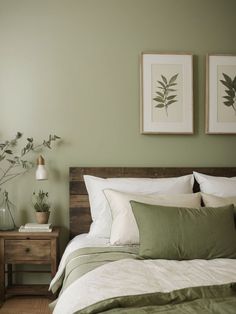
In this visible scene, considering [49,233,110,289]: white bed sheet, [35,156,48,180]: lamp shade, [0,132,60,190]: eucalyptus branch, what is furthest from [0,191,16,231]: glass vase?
[49,233,110,289]: white bed sheet

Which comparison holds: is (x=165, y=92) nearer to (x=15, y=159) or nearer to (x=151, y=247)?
(x=15, y=159)

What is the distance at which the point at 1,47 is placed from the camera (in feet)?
10.4

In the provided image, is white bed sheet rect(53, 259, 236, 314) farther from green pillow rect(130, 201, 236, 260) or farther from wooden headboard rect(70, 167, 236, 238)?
wooden headboard rect(70, 167, 236, 238)

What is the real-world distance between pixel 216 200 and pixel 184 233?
60 centimetres

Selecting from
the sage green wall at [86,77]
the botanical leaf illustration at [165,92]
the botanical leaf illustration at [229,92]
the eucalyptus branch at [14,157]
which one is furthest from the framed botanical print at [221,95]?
the eucalyptus branch at [14,157]

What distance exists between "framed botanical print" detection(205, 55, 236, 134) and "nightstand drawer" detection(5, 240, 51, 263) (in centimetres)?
168

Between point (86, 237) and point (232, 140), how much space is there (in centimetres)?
155

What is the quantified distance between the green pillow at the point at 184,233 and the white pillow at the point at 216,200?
12.7 inches

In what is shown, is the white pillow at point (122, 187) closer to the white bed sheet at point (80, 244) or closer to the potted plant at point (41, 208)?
the white bed sheet at point (80, 244)

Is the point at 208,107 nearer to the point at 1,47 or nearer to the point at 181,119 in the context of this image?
the point at 181,119

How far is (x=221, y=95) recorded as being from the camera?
325 cm

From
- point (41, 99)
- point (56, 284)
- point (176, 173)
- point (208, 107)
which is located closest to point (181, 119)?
point (208, 107)

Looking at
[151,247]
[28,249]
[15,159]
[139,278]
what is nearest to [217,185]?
[151,247]

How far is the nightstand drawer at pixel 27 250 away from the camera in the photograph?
2.81m
